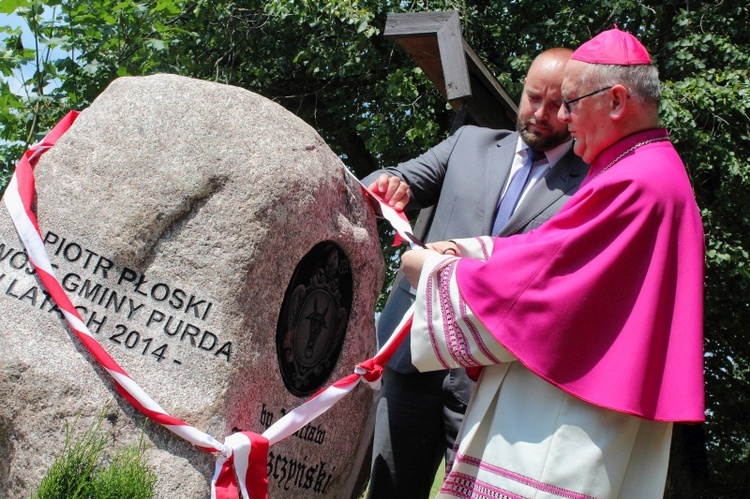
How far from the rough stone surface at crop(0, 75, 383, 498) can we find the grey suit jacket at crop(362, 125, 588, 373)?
656mm

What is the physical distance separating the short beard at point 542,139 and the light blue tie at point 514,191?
4cm

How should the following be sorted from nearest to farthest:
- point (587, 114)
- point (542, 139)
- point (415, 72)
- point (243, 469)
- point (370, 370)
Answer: point (587, 114), point (243, 469), point (370, 370), point (542, 139), point (415, 72)

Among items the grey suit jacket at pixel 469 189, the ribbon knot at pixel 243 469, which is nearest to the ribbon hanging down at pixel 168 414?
the ribbon knot at pixel 243 469

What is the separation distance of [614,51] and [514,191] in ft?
3.13

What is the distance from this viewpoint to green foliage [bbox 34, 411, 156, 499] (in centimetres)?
263

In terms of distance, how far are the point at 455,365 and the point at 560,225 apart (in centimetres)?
53

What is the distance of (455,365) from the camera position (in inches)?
107

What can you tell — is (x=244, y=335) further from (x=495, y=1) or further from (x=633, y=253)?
(x=495, y=1)

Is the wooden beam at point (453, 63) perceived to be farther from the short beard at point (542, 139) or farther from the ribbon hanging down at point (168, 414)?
the ribbon hanging down at point (168, 414)

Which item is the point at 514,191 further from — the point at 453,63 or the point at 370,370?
the point at 453,63

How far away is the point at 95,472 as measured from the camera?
2756mm

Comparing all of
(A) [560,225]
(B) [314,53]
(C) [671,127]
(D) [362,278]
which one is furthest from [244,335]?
(B) [314,53]

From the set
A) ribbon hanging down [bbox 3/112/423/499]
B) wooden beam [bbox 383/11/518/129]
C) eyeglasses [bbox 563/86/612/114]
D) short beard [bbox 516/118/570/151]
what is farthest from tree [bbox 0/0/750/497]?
eyeglasses [bbox 563/86/612/114]

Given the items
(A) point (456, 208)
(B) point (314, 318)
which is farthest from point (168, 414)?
(A) point (456, 208)
